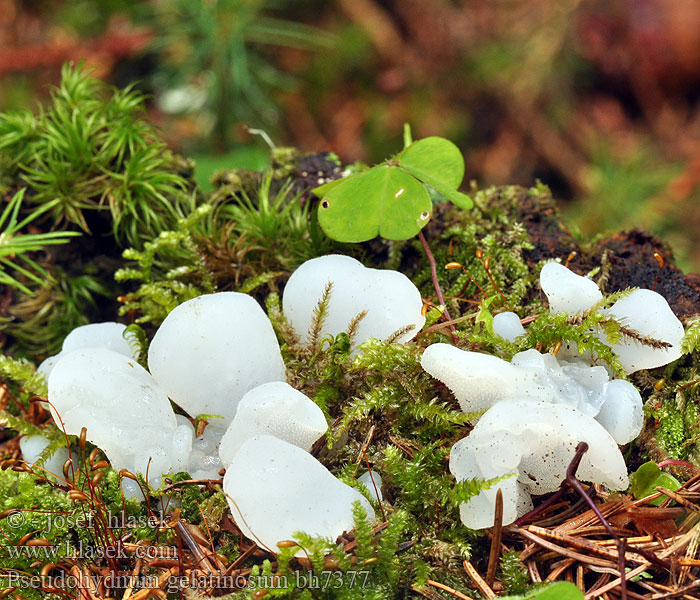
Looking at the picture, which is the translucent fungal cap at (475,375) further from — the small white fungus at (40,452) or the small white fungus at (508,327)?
the small white fungus at (40,452)

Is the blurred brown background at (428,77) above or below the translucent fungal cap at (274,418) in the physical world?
above

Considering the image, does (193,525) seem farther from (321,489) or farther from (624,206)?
(624,206)

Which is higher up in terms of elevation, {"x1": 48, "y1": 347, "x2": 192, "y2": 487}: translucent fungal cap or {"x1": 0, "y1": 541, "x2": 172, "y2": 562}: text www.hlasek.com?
{"x1": 48, "y1": 347, "x2": 192, "y2": 487}: translucent fungal cap

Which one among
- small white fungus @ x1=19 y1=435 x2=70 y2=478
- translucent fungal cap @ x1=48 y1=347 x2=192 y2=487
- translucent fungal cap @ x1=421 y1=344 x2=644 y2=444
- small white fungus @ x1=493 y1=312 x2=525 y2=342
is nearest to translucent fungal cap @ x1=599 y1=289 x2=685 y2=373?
translucent fungal cap @ x1=421 y1=344 x2=644 y2=444

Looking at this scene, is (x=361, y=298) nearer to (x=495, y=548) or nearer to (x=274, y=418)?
(x=274, y=418)

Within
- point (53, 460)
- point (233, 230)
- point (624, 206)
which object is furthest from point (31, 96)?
point (624, 206)

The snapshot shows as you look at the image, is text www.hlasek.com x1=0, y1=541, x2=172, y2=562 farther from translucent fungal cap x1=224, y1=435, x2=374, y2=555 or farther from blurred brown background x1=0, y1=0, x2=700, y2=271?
blurred brown background x1=0, y1=0, x2=700, y2=271

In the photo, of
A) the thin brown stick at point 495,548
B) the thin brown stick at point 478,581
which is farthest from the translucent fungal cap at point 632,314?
the thin brown stick at point 478,581
